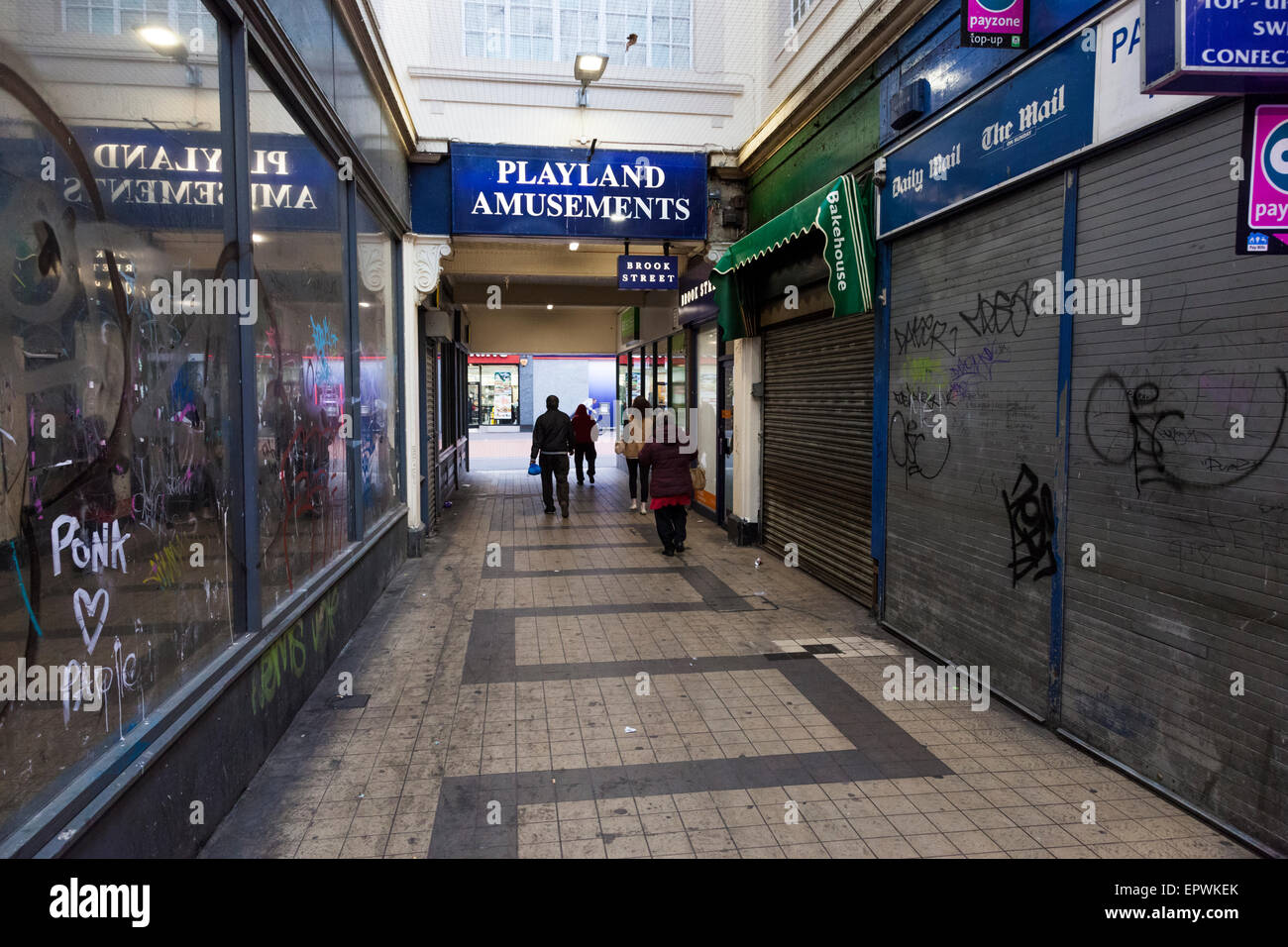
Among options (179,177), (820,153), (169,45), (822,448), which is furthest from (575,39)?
(179,177)

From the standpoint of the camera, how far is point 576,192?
35.3 feet

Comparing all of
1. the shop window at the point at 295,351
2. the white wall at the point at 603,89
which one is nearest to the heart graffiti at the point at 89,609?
the shop window at the point at 295,351

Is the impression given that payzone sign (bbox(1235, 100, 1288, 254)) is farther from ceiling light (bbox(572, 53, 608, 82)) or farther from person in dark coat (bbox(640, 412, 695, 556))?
ceiling light (bbox(572, 53, 608, 82))

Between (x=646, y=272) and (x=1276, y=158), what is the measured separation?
8.27 meters

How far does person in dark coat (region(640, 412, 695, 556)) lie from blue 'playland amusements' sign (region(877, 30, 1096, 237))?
13.2ft

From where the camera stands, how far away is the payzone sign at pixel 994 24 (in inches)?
193

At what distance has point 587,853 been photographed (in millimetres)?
3553

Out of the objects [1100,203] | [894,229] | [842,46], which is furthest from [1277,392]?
[842,46]

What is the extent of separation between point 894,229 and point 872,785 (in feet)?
14.4

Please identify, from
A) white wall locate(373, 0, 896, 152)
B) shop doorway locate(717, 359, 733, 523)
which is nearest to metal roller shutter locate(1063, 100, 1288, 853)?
white wall locate(373, 0, 896, 152)

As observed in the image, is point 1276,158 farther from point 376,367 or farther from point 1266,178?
point 376,367

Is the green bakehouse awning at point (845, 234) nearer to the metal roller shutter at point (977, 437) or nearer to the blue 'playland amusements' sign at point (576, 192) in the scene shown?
the metal roller shutter at point (977, 437)

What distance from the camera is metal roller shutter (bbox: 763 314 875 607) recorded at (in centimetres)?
770

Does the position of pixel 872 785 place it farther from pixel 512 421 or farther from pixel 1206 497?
pixel 512 421
